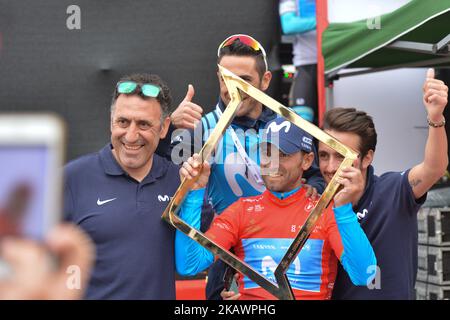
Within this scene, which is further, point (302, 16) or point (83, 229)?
point (302, 16)

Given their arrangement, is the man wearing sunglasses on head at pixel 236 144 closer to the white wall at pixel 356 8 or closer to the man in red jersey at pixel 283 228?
the man in red jersey at pixel 283 228

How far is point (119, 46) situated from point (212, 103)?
0.63 metres

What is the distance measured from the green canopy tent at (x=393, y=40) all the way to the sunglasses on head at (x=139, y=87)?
5.06 ft

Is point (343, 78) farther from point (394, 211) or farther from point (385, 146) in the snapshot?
point (394, 211)

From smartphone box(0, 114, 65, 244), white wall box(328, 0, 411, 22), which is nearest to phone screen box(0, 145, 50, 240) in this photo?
smartphone box(0, 114, 65, 244)

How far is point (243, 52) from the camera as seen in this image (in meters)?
2.13

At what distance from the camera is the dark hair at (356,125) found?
6.38 ft

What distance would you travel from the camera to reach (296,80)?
355 centimetres

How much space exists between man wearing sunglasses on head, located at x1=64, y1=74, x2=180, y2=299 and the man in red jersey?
0.09 metres

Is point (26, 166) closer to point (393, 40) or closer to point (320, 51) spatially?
point (393, 40)

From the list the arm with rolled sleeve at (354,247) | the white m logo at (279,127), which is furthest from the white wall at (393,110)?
the arm with rolled sleeve at (354,247)

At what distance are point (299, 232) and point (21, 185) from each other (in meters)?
1.22
